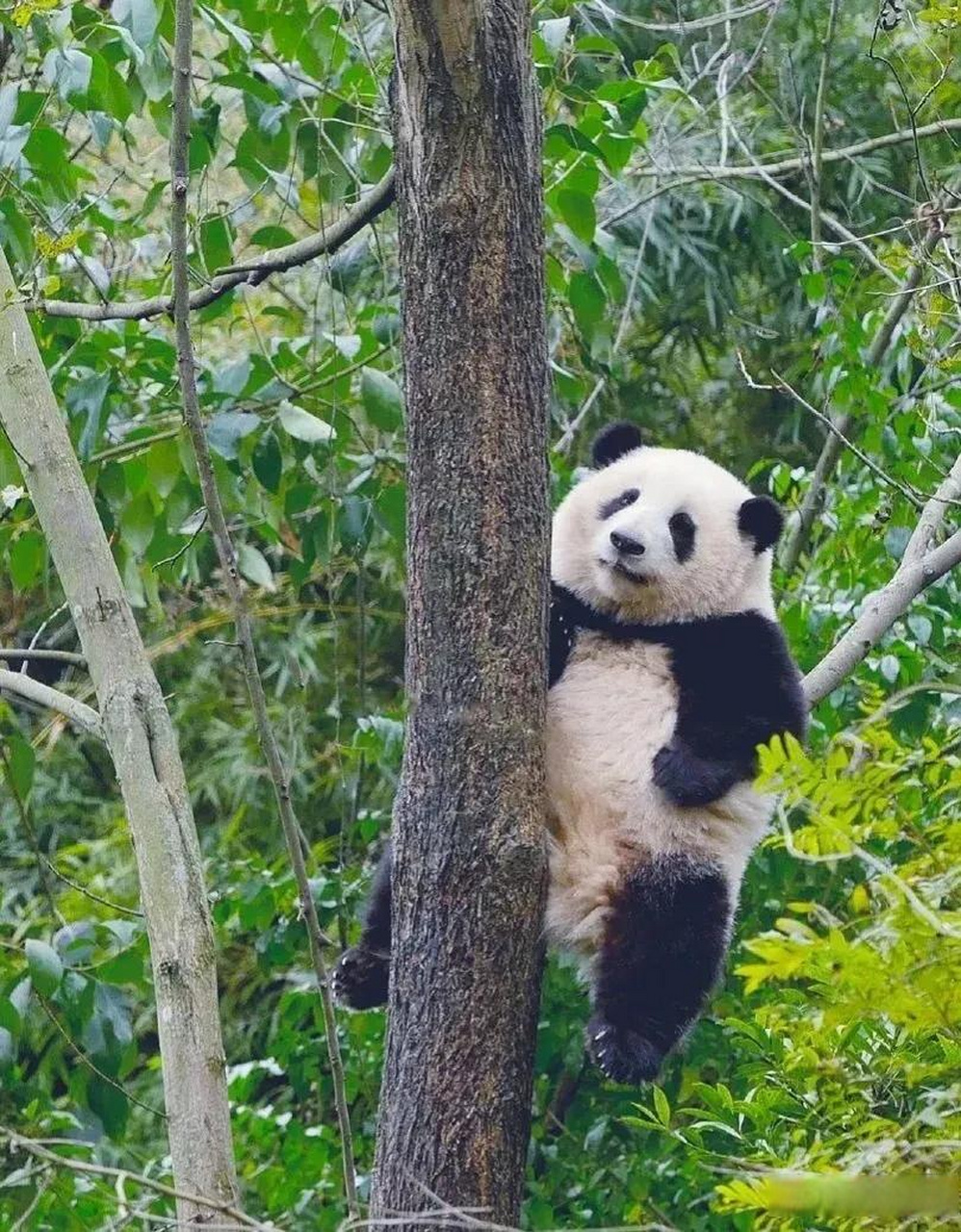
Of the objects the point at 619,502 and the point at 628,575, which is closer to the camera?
the point at 628,575

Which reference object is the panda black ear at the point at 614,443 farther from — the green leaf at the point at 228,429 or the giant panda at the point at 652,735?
the green leaf at the point at 228,429

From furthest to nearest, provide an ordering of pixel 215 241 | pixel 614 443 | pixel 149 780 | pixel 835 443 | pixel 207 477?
pixel 835 443, pixel 614 443, pixel 215 241, pixel 149 780, pixel 207 477

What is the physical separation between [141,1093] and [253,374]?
348 cm

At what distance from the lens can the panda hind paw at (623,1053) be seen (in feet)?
9.51

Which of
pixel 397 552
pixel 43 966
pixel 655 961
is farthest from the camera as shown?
pixel 397 552

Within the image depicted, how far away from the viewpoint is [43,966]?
2727 mm

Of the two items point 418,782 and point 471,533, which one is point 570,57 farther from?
point 418,782

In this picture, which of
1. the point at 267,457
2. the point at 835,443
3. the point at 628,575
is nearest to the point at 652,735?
the point at 628,575

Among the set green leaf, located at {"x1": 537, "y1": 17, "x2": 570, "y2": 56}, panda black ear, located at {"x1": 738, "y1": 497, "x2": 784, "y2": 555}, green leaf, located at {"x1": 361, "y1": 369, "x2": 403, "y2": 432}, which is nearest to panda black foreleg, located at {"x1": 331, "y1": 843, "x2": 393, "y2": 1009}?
green leaf, located at {"x1": 361, "y1": 369, "x2": 403, "y2": 432}

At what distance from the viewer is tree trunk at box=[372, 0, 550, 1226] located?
7.82 feet

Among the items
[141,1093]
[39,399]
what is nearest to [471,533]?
[39,399]

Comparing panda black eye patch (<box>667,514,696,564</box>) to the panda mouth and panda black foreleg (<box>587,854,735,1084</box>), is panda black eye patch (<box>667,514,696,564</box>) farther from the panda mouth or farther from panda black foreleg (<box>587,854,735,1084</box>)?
panda black foreleg (<box>587,854,735,1084</box>)

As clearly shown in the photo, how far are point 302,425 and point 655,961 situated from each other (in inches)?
48.4

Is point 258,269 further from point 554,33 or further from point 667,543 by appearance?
point 667,543
